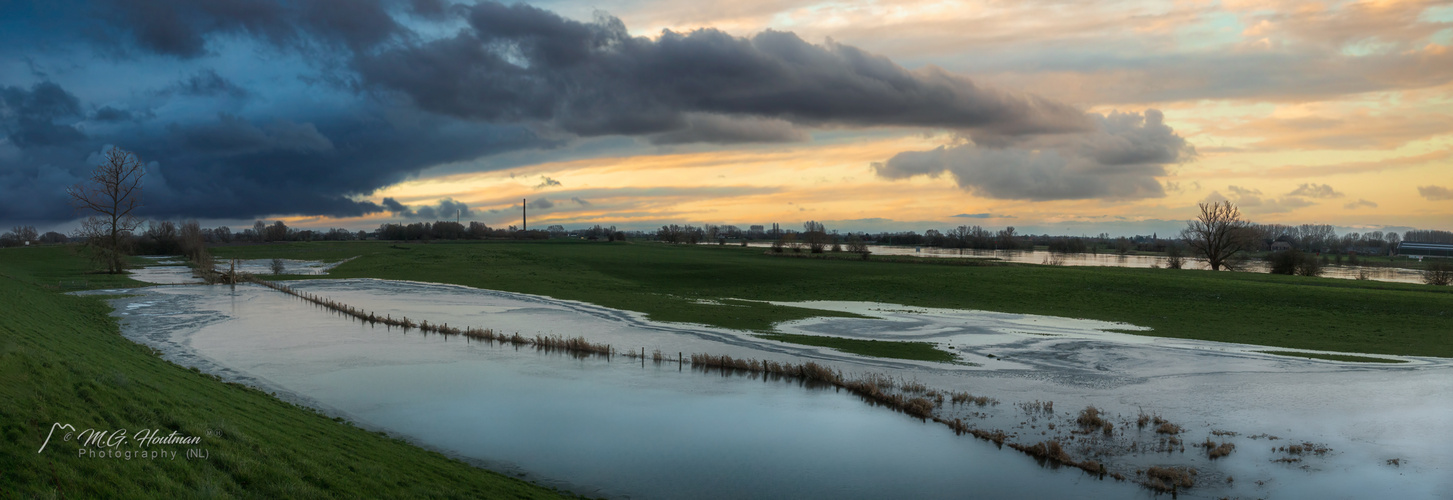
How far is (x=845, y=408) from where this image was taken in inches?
949

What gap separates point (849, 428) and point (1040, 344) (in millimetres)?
18451

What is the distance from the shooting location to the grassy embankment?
39000mm

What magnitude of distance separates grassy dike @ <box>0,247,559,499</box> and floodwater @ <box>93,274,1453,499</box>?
270cm

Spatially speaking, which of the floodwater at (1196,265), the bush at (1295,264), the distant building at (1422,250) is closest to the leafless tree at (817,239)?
the floodwater at (1196,265)

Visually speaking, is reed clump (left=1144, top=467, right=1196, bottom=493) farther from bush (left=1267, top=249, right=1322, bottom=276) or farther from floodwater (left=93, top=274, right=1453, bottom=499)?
bush (left=1267, top=249, right=1322, bottom=276)

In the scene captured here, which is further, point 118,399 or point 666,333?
point 666,333

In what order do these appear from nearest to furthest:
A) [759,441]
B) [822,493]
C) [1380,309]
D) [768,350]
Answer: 1. [822,493]
2. [759,441]
3. [768,350]
4. [1380,309]

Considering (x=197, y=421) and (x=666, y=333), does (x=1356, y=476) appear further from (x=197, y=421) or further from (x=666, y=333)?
(x=666, y=333)

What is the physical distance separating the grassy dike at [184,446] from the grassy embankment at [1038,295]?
913 inches

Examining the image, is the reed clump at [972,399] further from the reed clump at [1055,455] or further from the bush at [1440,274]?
the bush at [1440,274]

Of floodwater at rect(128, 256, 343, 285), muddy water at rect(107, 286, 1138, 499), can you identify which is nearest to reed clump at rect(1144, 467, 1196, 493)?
muddy water at rect(107, 286, 1138, 499)

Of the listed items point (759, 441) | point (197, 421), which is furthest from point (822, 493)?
point (197, 421)

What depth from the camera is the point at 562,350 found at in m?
34.8

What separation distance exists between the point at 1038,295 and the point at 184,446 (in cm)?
5721
